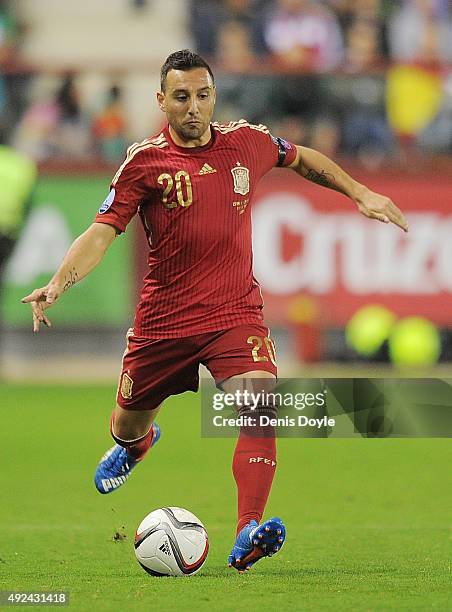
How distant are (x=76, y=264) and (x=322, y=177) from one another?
1.49 metres

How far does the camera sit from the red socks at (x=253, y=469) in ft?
20.0

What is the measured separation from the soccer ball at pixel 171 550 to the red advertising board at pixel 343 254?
9446mm

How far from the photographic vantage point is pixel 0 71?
16047mm

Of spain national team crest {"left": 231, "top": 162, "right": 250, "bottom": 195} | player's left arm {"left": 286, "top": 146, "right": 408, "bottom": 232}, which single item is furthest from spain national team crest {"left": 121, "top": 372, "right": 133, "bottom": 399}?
player's left arm {"left": 286, "top": 146, "right": 408, "bottom": 232}

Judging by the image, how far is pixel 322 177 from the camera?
6996mm

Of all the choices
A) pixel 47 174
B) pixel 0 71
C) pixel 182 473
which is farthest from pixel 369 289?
pixel 182 473

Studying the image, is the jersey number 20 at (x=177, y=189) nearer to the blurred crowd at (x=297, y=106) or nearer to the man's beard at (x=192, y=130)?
the man's beard at (x=192, y=130)

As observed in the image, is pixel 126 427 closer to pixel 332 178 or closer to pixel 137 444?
pixel 137 444

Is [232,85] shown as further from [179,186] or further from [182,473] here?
[179,186]

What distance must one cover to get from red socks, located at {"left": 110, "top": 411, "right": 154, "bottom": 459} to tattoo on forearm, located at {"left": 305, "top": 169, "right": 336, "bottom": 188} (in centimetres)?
165

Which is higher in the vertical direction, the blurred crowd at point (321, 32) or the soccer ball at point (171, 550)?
the blurred crowd at point (321, 32)

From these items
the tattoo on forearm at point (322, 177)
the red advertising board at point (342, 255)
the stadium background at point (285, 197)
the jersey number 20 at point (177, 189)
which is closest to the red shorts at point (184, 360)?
the jersey number 20 at point (177, 189)

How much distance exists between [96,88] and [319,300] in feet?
11.9

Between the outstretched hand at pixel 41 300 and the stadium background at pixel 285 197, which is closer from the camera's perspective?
the outstretched hand at pixel 41 300
